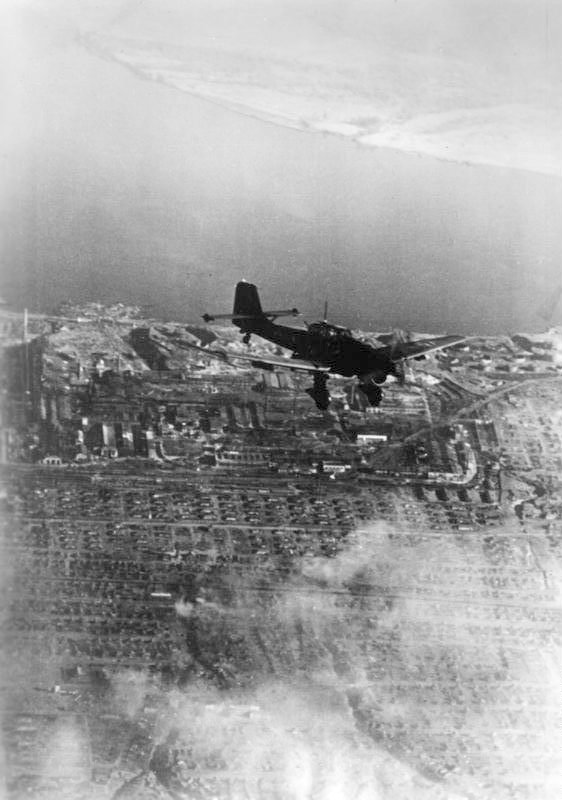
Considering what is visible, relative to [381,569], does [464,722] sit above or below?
below

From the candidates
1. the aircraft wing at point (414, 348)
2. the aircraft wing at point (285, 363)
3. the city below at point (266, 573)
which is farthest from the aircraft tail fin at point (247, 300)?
the aircraft wing at point (414, 348)

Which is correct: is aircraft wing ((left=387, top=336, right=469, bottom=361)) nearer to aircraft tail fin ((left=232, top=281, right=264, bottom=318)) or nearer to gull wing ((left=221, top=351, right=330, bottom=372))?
gull wing ((left=221, top=351, right=330, bottom=372))

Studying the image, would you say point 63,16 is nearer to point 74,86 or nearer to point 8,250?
point 74,86

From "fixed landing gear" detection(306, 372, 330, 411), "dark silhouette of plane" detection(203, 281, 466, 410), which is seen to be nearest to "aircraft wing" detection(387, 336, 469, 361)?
"dark silhouette of plane" detection(203, 281, 466, 410)

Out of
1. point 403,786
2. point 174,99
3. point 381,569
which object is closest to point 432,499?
point 381,569

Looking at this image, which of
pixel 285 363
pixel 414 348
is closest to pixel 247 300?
pixel 285 363

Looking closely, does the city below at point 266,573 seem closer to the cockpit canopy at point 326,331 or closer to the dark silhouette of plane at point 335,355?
the dark silhouette of plane at point 335,355
